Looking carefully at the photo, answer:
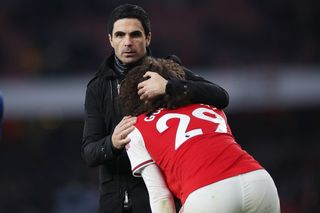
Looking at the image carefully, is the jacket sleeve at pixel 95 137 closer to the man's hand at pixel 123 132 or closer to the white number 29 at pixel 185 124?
the man's hand at pixel 123 132

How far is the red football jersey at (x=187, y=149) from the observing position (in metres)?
3.43

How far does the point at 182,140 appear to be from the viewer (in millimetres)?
3494

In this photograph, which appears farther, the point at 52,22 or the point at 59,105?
the point at 52,22

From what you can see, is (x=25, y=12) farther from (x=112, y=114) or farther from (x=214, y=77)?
(x=112, y=114)

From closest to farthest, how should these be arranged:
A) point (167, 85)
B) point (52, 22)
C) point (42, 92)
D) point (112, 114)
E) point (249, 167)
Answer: point (249, 167) < point (167, 85) < point (112, 114) < point (42, 92) < point (52, 22)

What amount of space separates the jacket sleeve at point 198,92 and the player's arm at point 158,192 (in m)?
0.40

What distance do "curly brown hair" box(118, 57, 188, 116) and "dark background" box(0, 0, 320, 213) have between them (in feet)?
33.7

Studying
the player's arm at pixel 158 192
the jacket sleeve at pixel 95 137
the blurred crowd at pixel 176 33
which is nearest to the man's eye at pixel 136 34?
the jacket sleeve at pixel 95 137

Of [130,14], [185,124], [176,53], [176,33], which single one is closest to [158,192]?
[185,124]

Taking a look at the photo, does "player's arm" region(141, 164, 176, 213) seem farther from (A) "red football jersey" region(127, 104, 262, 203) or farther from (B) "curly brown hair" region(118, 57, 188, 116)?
(B) "curly brown hair" region(118, 57, 188, 116)

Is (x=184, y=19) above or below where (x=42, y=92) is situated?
above

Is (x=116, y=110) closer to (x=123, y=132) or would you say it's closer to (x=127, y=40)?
(x=127, y=40)

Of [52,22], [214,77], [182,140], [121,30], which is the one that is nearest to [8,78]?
[52,22]

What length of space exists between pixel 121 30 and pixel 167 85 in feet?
2.60
